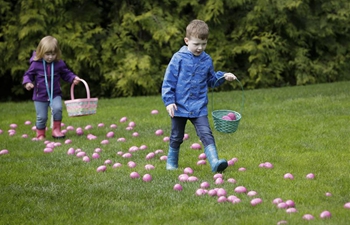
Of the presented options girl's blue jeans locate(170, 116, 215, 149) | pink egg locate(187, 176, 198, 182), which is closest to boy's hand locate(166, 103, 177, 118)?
girl's blue jeans locate(170, 116, 215, 149)

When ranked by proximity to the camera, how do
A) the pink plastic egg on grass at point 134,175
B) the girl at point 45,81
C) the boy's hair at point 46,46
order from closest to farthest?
the pink plastic egg on grass at point 134,175, the boy's hair at point 46,46, the girl at point 45,81

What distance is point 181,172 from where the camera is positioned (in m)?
5.74

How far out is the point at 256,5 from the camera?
1204 cm

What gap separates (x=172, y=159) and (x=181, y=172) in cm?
21

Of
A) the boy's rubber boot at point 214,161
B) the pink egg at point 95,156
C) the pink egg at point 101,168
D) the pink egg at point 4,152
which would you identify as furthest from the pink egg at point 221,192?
the pink egg at point 4,152

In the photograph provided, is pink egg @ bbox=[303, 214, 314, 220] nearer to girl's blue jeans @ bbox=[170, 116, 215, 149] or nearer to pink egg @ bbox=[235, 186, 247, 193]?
pink egg @ bbox=[235, 186, 247, 193]

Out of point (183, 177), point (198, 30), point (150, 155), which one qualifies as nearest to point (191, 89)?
point (198, 30)

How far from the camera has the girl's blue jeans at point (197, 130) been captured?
18.5 ft

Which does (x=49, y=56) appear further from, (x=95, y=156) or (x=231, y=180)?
(x=231, y=180)

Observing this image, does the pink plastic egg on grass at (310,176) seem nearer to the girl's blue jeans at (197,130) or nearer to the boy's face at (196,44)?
the girl's blue jeans at (197,130)

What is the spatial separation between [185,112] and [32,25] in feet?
21.6

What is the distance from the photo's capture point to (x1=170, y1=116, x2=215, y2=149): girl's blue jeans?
18.5 feet

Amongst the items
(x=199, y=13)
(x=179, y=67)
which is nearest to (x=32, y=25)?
(x=199, y=13)

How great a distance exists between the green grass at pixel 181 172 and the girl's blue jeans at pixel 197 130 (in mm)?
292
